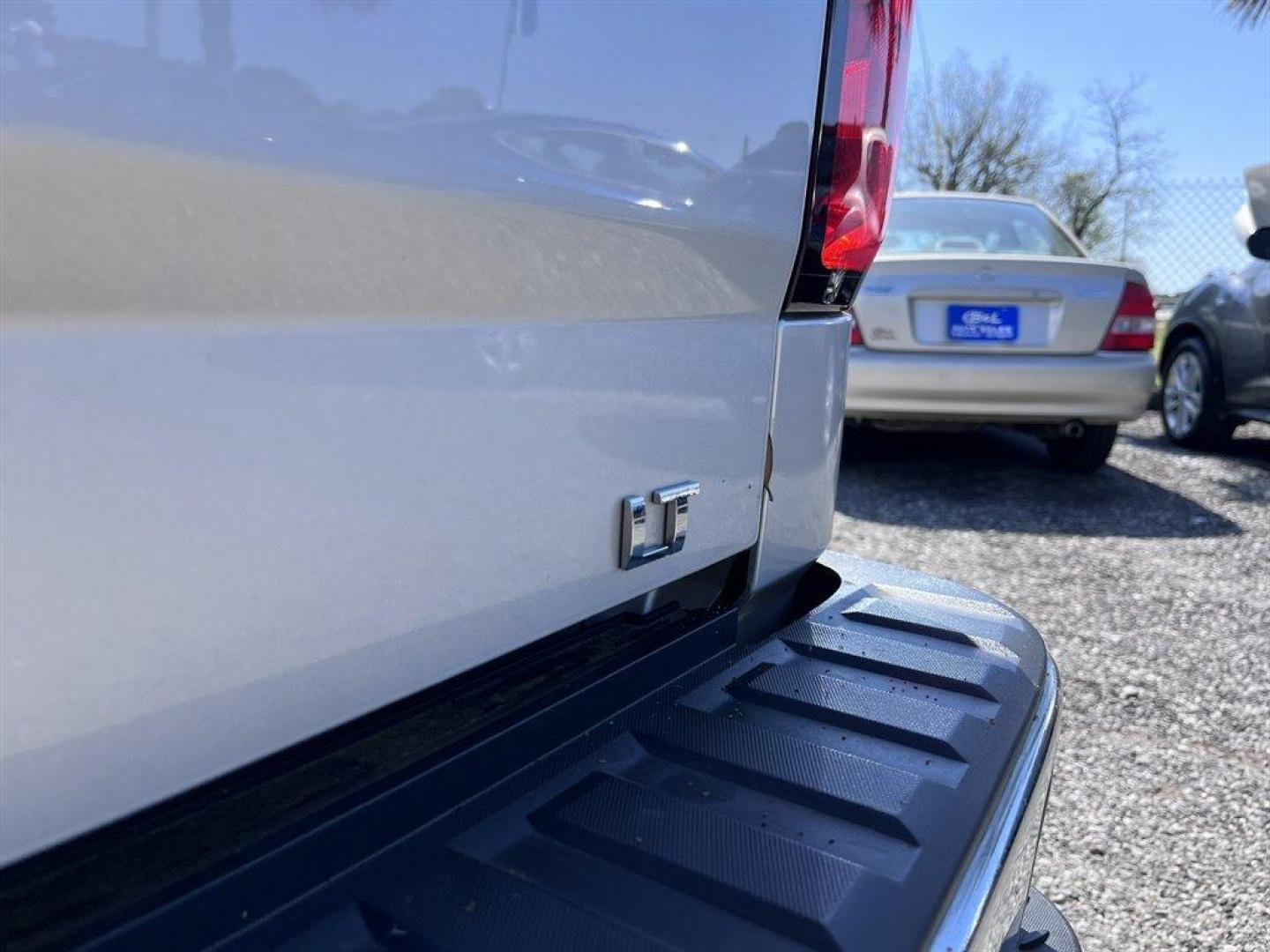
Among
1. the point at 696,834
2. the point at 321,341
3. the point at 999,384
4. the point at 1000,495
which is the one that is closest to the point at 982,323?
the point at 999,384

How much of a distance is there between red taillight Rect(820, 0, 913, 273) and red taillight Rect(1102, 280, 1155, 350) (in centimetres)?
424

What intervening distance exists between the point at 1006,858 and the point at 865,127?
2.75 feet

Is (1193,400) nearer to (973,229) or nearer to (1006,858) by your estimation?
(973,229)

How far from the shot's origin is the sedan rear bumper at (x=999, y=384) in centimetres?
503

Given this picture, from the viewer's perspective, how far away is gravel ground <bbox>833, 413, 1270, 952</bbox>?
2.17 m

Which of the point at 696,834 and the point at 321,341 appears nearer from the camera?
the point at 321,341

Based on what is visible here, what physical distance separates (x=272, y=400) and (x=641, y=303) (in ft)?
1.39

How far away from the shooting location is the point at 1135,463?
20.5ft

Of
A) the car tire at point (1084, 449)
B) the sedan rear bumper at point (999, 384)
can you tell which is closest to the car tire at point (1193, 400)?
the car tire at point (1084, 449)

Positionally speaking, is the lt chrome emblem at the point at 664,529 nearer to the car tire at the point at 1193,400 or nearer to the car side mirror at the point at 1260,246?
the car side mirror at the point at 1260,246

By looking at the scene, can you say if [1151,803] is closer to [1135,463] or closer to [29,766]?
[29,766]

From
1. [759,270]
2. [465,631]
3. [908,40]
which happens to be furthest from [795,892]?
[908,40]

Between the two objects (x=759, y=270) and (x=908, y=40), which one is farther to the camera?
(x=908, y=40)

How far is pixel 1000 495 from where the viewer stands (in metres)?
5.33
